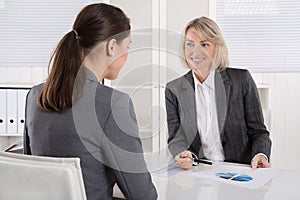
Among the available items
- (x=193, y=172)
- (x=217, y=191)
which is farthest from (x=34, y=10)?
(x=217, y=191)

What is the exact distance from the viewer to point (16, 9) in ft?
11.2

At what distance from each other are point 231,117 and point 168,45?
44.0 inches

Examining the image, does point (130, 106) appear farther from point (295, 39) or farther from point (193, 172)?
point (295, 39)

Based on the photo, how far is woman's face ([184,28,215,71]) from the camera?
221cm

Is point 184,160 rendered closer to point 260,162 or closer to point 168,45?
point 260,162

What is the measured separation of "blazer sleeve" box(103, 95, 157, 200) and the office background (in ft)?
6.30

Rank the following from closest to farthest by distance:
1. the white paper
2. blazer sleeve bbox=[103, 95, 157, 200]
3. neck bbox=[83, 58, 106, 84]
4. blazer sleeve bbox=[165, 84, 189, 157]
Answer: blazer sleeve bbox=[103, 95, 157, 200] → neck bbox=[83, 58, 106, 84] → the white paper → blazer sleeve bbox=[165, 84, 189, 157]

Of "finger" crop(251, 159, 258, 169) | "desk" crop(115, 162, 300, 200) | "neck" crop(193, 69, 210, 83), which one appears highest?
"neck" crop(193, 69, 210, 83)

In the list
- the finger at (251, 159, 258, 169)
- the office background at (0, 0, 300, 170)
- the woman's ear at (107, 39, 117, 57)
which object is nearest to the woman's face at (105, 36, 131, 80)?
the woman's ear at (107, 39, 117, 57)

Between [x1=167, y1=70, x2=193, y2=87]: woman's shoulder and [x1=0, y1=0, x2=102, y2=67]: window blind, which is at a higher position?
[x1=0, y1=0, x2=102, y2=67]: window blind

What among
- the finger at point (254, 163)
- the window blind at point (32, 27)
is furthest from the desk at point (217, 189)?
the window blind at point (32, 27)

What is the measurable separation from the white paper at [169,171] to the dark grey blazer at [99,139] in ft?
1.63

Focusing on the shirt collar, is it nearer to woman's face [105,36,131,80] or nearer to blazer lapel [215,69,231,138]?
blazer lapel [215,69,231,138]

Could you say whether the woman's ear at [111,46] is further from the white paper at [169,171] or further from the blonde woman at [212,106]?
the blonde woman at [212,106]
